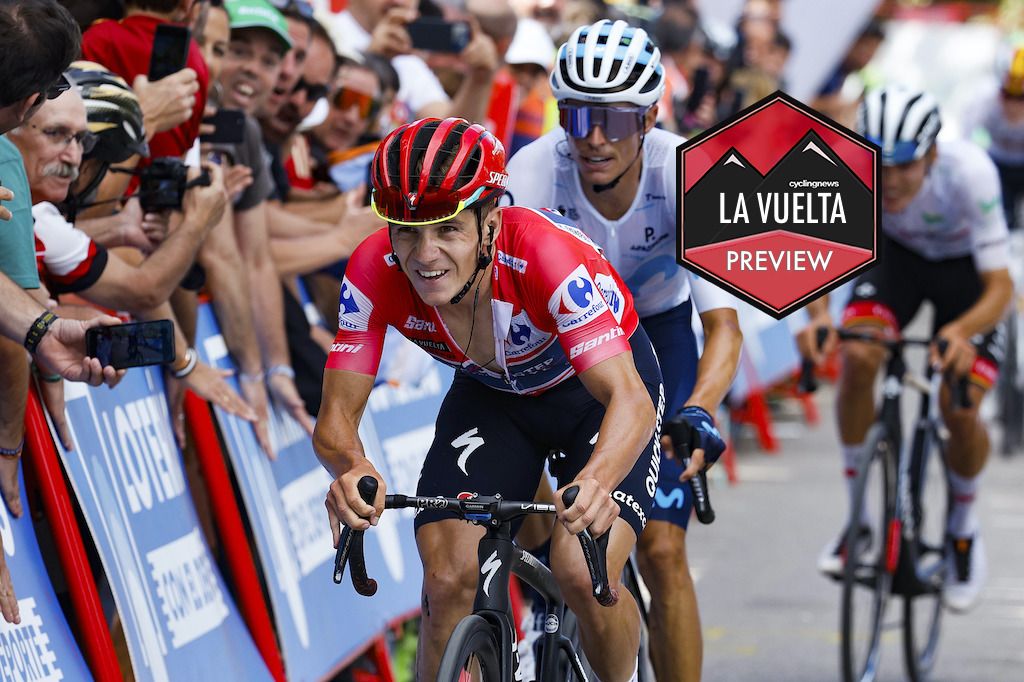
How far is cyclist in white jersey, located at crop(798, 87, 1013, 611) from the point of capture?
6926mm

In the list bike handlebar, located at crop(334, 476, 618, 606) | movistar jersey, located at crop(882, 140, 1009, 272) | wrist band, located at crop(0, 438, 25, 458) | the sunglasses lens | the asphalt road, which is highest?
the sunglasses lens

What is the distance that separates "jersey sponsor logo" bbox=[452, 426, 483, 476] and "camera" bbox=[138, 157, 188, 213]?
127 centimetres

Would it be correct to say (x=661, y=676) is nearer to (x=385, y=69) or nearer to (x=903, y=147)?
(x=903, y=147)

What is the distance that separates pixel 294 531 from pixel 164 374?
0.89 m

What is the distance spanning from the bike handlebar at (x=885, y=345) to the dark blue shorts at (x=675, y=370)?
4.62 feet

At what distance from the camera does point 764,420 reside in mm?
12922

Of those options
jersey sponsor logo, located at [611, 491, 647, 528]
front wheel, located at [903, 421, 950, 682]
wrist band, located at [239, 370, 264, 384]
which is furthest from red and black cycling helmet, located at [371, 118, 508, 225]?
front wheel, located at [903, 421, 950, 682]

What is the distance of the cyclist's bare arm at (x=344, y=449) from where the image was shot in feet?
12.3

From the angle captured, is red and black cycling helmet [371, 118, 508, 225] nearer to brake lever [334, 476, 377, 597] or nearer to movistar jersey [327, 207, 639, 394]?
movistar jersey [327, 207, 639, 394]

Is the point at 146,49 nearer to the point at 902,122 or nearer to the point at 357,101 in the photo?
the point at 357,101

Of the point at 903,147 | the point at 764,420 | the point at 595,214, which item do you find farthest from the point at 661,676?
the point at 764,420

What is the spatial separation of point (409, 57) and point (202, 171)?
12.2 ft

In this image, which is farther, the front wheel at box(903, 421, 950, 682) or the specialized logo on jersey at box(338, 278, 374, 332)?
the front wheel at box(903, 421, 950, 682)

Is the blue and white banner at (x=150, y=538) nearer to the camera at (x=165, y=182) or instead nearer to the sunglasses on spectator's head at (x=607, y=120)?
the camera at (x=165, y=182)
